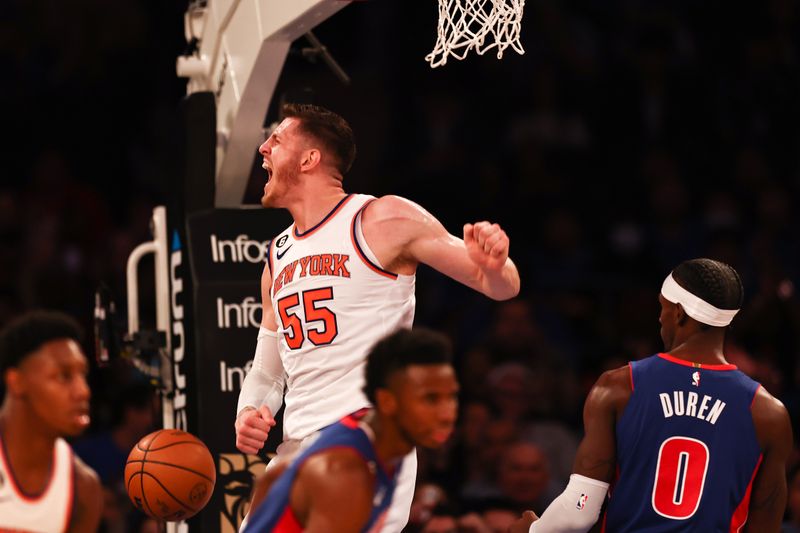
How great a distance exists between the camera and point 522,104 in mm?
11969

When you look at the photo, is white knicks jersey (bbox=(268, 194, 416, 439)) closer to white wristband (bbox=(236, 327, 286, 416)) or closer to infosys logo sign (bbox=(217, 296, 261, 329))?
white wristband (bbox=(236, 327, 286, 416))

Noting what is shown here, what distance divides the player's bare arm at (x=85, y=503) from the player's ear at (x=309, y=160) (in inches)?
67.2

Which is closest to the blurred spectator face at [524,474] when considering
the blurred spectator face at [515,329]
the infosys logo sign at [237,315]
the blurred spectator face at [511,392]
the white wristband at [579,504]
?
the blurred spectator face at [511,392]

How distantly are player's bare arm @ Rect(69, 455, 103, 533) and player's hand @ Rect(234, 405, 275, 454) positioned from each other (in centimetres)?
102

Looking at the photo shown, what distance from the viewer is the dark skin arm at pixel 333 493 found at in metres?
3.78

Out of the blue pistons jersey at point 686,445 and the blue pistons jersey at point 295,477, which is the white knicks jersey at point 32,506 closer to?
the blue pistons jersey at point 295,477

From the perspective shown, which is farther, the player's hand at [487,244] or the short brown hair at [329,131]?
the short brown hair at [329,131]

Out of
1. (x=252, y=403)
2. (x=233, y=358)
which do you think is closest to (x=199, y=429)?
(x=233, y=358)

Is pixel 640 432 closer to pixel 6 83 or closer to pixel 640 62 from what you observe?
pixel 640 62

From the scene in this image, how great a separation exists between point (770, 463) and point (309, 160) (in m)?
2.20

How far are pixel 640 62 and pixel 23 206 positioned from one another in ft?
17.9

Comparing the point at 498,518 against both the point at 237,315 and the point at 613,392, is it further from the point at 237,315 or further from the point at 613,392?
the point at 613,392

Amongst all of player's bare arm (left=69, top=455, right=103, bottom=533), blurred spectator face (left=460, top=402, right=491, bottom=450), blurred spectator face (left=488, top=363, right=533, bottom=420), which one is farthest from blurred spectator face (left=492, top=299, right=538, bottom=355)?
player's bare arm (left=69, top=455, right=103, bottom=533)

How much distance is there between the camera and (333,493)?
379cm
